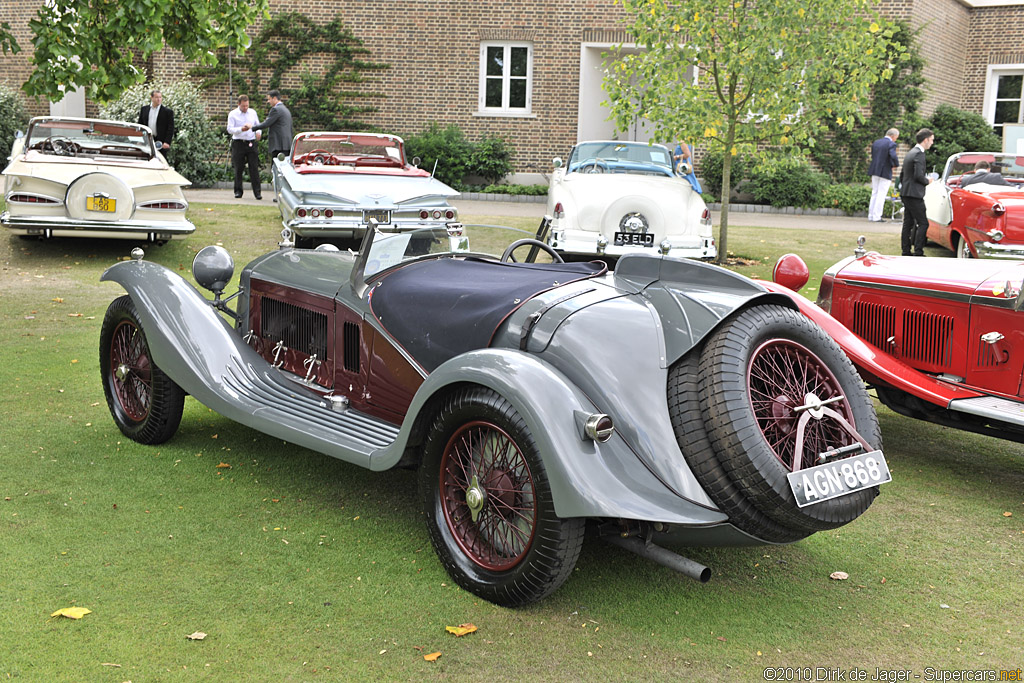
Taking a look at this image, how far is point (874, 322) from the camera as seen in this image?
219 inches

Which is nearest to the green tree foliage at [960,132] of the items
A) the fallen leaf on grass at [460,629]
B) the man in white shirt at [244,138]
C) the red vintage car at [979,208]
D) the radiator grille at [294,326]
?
the red vintage car at [979,208]

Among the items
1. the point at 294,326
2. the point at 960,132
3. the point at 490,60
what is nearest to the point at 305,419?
the point at 294,326

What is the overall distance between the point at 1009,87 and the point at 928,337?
23.6m

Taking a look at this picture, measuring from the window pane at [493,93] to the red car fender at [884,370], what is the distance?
18.1m

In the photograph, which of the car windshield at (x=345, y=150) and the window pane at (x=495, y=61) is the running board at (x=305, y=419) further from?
the window pane at (x=495, y=61)

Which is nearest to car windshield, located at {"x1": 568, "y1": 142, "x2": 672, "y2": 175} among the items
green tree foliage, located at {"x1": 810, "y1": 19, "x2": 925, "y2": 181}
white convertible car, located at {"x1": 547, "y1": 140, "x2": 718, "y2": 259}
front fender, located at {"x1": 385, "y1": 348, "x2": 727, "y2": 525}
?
white convertible car, located at {"x1": 547, "y1": 140, "x2": 718, "y2": 259}

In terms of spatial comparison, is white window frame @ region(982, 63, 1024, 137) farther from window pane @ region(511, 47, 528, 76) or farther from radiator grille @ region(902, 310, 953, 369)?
radiator grille @ region(902, 310, 953, 369)

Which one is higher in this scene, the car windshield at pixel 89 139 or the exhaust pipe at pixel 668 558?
the car windshield at pixel 89 139

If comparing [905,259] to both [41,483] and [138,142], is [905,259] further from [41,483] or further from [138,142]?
[138,142]

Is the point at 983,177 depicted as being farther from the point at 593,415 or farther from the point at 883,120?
the point at 593,415

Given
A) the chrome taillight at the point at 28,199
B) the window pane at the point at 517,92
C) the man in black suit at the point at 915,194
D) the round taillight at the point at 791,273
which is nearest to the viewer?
the round taillight at the point at 791,273

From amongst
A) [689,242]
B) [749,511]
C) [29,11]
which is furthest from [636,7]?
[29,11]

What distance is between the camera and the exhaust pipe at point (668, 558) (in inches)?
125

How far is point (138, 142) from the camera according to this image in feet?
39.5
